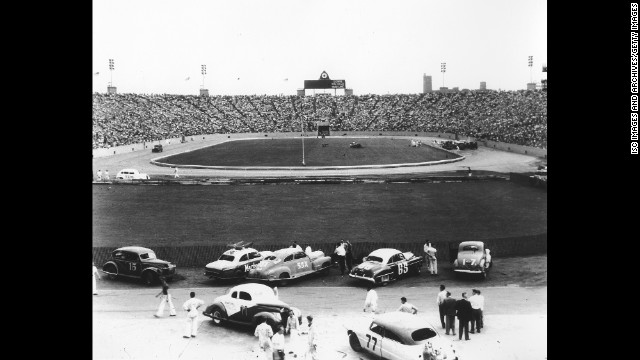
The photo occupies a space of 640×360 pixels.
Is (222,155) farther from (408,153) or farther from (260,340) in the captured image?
(260,340)

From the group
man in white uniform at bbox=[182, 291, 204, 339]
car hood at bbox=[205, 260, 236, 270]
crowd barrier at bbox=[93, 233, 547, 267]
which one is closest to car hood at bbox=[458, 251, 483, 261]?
crowd barrier at bbox=[93, 233, 547, 267]

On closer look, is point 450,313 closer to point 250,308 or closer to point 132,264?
point 250,308

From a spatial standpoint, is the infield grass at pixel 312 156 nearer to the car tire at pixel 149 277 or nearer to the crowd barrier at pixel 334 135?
the crowd barrier at pixel 334 135

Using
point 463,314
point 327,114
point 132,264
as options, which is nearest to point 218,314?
point 132,264

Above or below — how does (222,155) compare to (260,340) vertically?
above
